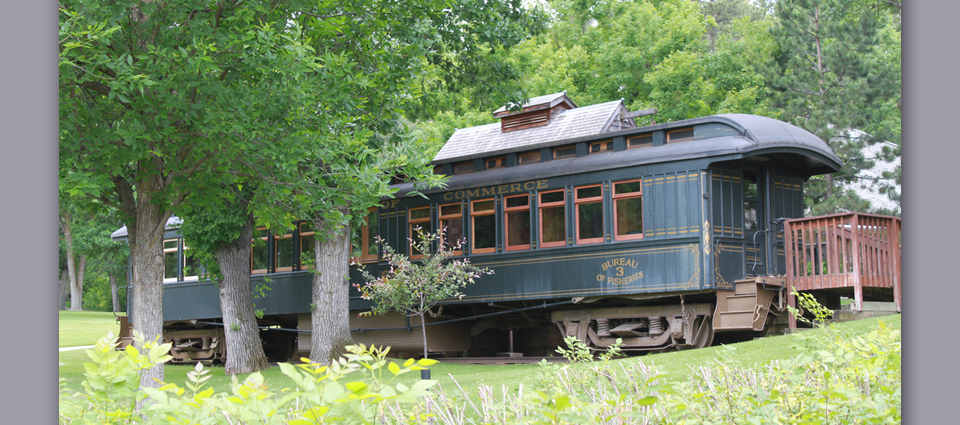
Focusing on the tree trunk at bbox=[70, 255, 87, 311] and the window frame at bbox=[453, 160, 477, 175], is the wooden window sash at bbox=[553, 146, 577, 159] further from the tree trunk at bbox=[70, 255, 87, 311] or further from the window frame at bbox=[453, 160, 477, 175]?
the tree trunk at bbox=[70, 255, 87, 311]

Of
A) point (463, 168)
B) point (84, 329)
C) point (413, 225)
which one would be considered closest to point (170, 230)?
point (84, 329)

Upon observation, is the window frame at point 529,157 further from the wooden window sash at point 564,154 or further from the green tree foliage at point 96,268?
the green tree foliage at point 96,268

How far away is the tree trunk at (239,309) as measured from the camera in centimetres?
1482

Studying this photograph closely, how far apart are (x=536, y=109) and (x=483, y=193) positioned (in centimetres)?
276

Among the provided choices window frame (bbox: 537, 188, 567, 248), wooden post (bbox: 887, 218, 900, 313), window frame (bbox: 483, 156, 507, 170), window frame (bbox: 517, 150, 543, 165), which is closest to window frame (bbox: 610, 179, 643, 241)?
window frame (bbox: 537, 188, 567, 248)

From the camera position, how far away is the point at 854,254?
11.1 metres

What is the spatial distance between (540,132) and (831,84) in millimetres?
10594

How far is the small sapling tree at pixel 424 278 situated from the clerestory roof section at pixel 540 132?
180 cm

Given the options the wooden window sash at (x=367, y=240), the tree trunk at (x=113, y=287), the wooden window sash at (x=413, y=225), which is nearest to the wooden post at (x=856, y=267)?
the wooden window sash at (x=413, y=225)

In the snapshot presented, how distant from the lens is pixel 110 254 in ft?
101

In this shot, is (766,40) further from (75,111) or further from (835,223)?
(75,111)

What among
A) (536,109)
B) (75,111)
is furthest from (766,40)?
(75,111)

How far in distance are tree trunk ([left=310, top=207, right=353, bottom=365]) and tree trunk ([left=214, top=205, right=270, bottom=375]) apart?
120cm

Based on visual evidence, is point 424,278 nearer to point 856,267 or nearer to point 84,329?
point 856,267
